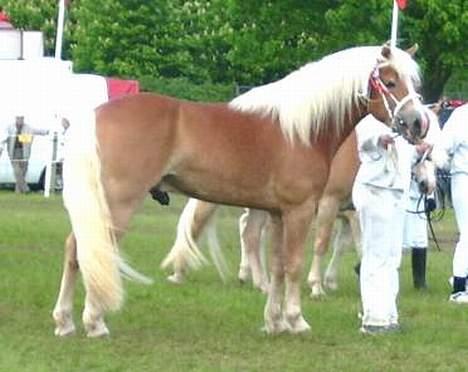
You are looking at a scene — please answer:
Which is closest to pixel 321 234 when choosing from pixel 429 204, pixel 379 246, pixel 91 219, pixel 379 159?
pixel 429 204

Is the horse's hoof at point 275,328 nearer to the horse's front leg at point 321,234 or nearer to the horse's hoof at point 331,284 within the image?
the horse's front leg at point 321,234

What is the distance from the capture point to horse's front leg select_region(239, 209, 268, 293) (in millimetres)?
16500

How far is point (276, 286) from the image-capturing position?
42.7 ft

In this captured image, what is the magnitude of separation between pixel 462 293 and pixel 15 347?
5.56 metres

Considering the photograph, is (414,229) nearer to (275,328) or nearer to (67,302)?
(275,328)

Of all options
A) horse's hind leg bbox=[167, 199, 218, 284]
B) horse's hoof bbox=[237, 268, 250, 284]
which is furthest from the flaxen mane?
horse's hoof bbox=[237, 268, 250, 284]

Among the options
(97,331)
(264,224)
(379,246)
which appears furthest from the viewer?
(264,224)

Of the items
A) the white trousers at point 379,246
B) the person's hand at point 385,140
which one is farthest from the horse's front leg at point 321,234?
the person's hand at point 385,140

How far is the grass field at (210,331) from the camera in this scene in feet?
36.9

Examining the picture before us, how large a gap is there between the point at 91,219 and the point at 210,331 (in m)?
1.53

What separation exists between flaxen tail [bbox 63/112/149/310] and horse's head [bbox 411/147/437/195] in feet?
9.32

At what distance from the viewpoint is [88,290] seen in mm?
12000

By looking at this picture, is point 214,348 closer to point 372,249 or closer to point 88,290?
point 88,290

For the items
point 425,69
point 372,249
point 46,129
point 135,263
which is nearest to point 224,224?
point 135,263
